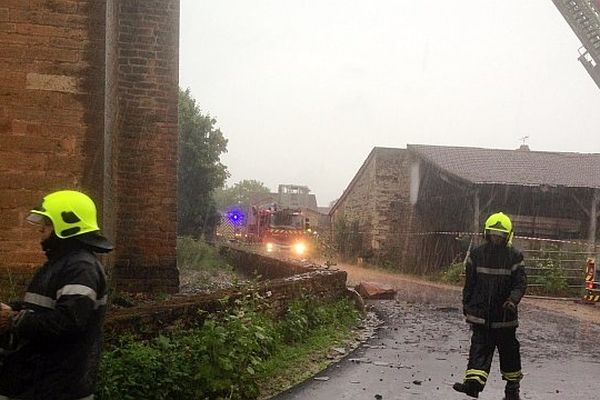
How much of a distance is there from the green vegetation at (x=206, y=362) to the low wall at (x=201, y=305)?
4.4 inches

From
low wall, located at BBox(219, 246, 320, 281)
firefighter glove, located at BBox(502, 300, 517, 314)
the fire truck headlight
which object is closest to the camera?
firefighter glove, located at BBox(502, 300, 517, 314)

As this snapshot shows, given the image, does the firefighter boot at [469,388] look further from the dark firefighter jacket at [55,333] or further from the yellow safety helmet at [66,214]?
the yellow safety helmet at [66,214]

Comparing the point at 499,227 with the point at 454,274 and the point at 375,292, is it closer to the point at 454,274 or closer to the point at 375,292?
the point at 375,292

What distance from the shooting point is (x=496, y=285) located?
19.5 ft

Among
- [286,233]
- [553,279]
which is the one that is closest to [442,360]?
[553,279]

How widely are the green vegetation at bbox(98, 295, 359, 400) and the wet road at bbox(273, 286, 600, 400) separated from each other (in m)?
0.49

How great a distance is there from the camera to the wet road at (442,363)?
252 inches

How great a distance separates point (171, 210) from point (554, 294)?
11523 mm

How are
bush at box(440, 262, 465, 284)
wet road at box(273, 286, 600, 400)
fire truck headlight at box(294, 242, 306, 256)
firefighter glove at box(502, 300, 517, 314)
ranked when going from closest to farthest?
1. firefighter glove at box(502, 300, 517, 314)
2. wet road at box(273, 286, 600, 400)
3. bush at box(440, 262, 465, 284)
4. fire truck headlight at box(294, 242, 306, 256)

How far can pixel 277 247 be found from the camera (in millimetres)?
29906

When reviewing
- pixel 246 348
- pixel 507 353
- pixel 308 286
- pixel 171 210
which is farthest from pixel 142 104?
pixel 507 353

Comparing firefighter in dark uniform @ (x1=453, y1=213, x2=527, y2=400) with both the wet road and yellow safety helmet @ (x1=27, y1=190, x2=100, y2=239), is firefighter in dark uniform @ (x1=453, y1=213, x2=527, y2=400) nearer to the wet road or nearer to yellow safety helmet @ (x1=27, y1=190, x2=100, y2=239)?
the wet road

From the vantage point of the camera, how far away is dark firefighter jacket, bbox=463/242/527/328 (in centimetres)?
589

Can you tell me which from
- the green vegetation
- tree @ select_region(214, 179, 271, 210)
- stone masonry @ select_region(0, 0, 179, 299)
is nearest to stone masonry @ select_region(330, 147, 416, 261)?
the green vegetation
